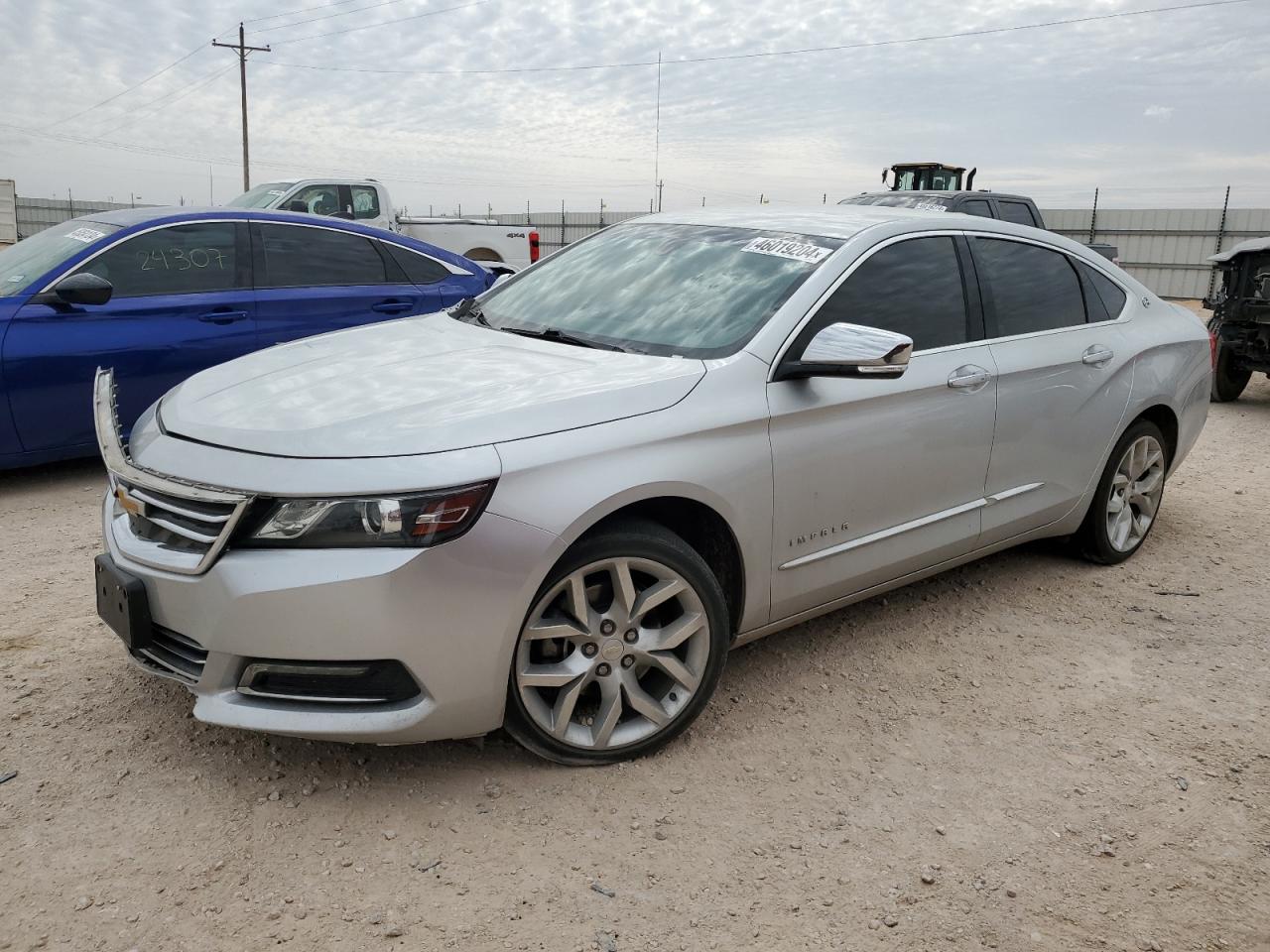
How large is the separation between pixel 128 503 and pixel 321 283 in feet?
12.7

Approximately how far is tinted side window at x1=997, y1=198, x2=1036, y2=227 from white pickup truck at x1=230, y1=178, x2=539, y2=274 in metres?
6.21

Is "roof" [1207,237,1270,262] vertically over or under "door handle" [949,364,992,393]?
over

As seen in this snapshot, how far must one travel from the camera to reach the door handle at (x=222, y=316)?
5.90 m

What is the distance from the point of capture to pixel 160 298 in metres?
5.80

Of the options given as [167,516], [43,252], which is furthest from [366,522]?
[43,252]

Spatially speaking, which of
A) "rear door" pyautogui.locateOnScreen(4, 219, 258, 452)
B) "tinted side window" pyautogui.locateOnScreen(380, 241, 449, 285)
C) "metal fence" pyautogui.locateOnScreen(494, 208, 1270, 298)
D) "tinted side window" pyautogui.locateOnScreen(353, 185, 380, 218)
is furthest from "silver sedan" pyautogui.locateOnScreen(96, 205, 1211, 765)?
"metal fence" pyautogui.locateOnScreen(494, 208, 1270, 298)

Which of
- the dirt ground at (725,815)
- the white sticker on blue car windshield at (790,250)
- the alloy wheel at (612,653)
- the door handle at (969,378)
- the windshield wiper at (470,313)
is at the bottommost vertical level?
the dirt ground at (725,815)

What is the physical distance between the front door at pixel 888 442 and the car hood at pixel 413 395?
0.46 m

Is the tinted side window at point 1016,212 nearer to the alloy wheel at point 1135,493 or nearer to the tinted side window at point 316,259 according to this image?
the alloy wheel at point 1135,493

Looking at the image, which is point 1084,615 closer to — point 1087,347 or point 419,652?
point 1087,347

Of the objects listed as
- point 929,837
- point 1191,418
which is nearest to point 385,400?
point 929,837

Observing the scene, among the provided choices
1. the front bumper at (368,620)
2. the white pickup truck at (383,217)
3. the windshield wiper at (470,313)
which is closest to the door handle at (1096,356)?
the windshield wiper at (470,313)

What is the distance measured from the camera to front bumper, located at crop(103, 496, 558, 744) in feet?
8.09

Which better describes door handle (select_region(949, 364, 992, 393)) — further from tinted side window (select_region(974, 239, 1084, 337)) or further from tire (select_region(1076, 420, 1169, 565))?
tire (select_region(1076, 420, 1169, 565))
